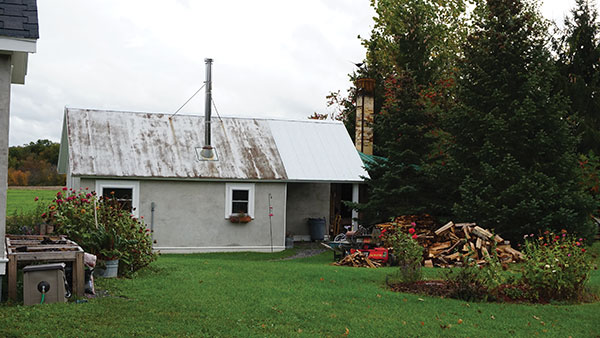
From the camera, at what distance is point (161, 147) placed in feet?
60.6

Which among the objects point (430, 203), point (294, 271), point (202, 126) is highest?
point (202, 126)

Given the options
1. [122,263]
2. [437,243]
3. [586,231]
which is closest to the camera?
[122,263]

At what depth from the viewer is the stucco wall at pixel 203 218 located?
17344mm

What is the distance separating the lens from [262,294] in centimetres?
879

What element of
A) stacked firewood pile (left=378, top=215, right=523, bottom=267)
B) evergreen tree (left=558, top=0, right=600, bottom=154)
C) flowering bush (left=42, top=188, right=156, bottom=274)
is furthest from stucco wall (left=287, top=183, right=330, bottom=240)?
flowering bush (left=42, top=188, right=156, bottom=274)

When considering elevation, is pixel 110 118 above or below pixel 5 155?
above

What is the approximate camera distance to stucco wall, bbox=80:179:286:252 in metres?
17.3

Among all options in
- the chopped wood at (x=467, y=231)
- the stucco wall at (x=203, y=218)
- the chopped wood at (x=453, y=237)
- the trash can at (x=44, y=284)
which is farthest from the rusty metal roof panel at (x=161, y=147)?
the trash can at (x=44, y=284)

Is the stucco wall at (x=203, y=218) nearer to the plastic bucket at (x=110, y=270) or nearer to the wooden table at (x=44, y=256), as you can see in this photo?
the plastic bucket at (x=110, y=270)

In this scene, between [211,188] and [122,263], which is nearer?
[122,263]

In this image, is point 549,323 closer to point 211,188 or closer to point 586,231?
point 586,231

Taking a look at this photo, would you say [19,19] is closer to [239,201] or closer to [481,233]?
[481,233]

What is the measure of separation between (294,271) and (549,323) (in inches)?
209

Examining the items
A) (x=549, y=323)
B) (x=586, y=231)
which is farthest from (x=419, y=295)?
(x=586, y=231)
